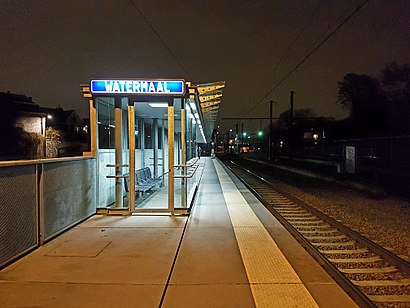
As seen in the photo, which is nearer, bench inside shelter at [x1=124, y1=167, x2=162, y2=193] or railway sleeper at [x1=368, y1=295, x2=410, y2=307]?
railway sleeper at [x1=368, y1=295, x2=410, y2=307]

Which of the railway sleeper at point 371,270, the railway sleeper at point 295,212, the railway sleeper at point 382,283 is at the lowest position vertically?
the railway sleeper at point 295,212

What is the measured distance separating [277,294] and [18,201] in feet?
12.9

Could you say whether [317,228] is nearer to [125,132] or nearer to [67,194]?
[67,194]

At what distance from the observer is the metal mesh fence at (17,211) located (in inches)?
207

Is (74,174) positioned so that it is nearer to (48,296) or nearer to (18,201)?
(18,201)

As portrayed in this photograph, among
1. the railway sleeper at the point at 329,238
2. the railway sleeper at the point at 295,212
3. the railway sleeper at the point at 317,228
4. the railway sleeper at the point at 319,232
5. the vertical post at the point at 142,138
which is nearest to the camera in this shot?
the railway sleeper at the point at 329,238

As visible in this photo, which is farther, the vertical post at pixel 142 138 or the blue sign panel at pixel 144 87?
the vertical post at pixel 142 138

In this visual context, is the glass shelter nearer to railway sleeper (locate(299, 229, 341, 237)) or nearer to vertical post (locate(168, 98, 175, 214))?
vertical post (locate(168, 98, 175, 214))

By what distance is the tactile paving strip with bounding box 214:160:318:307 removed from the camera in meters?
4.34

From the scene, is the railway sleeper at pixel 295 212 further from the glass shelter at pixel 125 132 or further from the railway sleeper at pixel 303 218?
the glass shelter at pixel 125 132

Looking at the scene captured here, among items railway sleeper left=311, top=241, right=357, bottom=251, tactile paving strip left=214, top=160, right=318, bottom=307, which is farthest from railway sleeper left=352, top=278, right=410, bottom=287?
railway sleeper left=311, top=241, right=357, bottom=251

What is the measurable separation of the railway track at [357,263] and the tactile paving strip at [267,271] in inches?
22.1

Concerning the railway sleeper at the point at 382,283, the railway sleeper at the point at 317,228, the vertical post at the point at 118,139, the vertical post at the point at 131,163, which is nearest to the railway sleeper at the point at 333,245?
the railway sleeper at the point at 317,228

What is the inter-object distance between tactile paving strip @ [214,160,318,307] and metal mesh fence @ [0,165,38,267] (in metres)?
3.40
